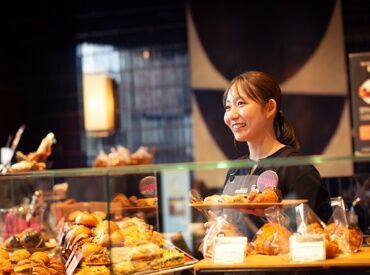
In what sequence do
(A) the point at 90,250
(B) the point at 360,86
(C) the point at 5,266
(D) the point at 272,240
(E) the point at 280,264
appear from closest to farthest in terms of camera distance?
1. (E) the point at 280,264
2. (D) the point at 272,240
3. (A) the point at 90,250
4. (C) the point at 5,266
5. (B) the point at 360,86

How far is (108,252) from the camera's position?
6.63ft

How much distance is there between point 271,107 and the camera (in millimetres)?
2213

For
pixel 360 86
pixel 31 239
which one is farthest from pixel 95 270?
pixel 360 86

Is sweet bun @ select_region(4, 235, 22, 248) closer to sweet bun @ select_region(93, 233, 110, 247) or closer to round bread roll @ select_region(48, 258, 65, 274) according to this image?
round bread roll @ select_region(48, 258, 65, 274)

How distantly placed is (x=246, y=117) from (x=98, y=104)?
3.70 m

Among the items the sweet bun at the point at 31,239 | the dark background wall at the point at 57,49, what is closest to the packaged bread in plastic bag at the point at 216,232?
the sweet bun at the point at 31,239

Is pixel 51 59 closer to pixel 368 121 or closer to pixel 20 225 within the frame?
pixel 368 121

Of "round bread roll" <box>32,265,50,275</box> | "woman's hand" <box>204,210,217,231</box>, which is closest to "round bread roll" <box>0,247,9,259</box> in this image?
"round bread roll" <box>32,265,50,275</box>

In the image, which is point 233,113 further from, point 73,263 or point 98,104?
point 98,104

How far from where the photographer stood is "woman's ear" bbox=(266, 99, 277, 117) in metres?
2.21

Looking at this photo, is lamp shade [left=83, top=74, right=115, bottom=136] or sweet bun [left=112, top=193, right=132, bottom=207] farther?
lamp shade [left=83, top=74, right=115, bottom=136]

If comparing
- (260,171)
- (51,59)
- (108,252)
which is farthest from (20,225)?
(51,59)

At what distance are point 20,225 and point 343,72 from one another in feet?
11.2

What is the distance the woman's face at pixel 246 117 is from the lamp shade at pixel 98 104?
11.9ft
